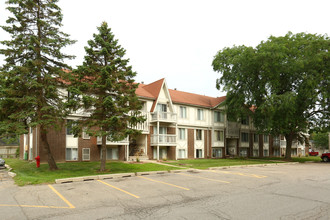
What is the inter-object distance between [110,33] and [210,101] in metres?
21.5

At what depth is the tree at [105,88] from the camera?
15758mm

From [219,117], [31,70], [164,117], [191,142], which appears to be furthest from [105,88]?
[219,117]

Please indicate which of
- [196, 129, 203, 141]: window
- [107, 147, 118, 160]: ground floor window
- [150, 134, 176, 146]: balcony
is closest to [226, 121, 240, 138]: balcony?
[196, 129, 203, 141]: window

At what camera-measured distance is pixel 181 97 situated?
3155 cm

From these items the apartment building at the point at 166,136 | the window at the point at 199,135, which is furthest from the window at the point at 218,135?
the window at the point at 199,135

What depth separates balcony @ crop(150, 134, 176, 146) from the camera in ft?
86.2

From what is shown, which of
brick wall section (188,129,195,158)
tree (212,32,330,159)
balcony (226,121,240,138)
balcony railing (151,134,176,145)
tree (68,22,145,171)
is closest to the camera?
tree (68,22,145,171)

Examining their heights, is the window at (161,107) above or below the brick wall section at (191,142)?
above

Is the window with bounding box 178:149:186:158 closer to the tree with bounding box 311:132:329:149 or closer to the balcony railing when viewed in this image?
the balcony railing

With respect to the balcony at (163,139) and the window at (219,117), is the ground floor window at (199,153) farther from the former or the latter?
the balcony at (163,139)

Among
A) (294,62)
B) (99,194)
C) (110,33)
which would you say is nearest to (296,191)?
(99,194)

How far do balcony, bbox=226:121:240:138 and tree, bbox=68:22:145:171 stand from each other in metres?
20.8

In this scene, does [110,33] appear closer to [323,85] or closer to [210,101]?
[210,101]

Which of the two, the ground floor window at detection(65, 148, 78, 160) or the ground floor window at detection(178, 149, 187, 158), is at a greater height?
the ground floor window at detection(65, 148, 78, 160)
